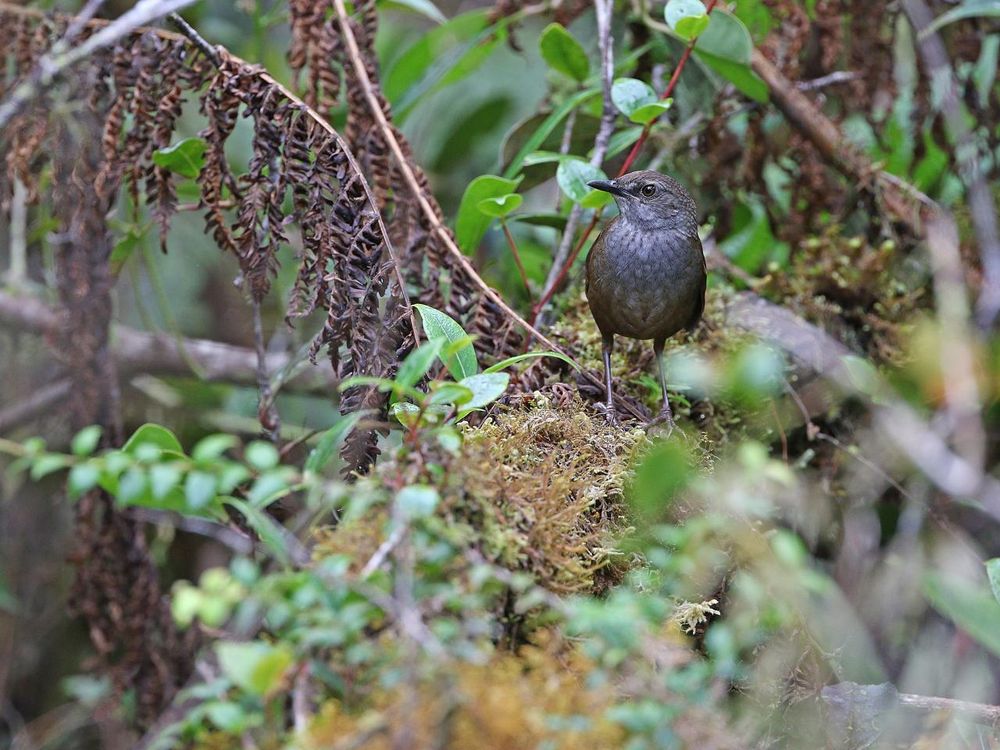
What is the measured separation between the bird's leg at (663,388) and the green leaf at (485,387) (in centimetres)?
102

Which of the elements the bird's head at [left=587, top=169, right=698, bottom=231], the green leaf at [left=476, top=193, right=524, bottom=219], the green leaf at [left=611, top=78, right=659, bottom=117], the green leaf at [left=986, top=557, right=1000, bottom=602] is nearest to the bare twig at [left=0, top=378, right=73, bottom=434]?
the green leaf at [left=476, top=193, right=524, bottom=219]

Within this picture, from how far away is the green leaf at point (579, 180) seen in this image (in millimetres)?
3408

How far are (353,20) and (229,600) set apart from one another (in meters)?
2.74

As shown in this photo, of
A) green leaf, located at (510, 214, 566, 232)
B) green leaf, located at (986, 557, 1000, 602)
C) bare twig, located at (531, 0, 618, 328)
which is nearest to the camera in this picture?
green leaf, located at (986, 557, 1000, 602)

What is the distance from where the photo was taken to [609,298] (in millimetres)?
3457

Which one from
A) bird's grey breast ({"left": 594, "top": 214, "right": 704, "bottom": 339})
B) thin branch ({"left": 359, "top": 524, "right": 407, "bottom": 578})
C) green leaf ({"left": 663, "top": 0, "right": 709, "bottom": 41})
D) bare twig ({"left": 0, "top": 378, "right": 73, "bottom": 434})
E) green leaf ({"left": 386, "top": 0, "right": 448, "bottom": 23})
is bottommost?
bare twig ({"left": 0, "top": 378, "right": 73, "bottom": 434})

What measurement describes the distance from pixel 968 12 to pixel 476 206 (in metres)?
2.27

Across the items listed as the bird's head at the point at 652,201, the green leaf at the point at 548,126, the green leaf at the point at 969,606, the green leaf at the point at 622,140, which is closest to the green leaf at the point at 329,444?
the green leaf at the point at 969,606

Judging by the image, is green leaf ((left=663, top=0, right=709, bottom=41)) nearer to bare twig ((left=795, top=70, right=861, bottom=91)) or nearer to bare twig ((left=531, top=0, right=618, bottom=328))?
bare twig ((left=531, top=0, right=618, bottom=328))

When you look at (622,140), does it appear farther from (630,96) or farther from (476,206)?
(476,206)

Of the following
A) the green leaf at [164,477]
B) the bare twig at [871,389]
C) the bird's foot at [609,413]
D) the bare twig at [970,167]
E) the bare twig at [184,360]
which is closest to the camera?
the green leaf at [164,477]

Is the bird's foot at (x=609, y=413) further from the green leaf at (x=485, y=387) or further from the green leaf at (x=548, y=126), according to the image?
the green leaf at (x=548, y=126)

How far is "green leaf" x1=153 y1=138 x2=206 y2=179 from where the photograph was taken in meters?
3.11

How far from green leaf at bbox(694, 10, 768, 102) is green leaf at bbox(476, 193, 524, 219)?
1235mm
